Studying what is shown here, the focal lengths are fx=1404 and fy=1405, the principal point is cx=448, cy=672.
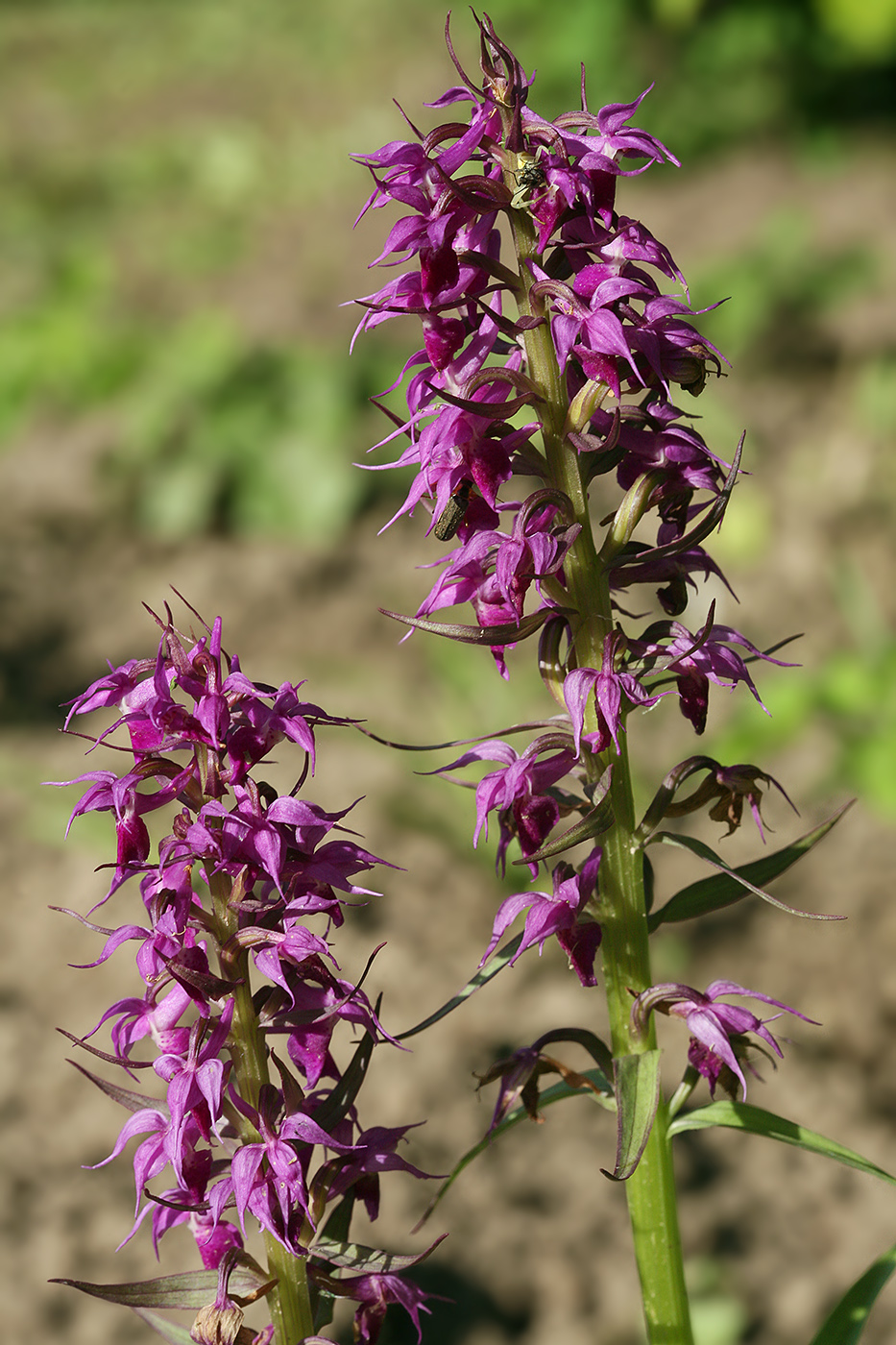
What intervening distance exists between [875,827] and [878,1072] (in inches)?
44.7

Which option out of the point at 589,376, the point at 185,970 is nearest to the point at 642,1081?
the point at 185,970

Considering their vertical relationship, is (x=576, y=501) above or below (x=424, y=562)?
below

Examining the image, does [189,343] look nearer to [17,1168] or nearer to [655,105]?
[655,105]

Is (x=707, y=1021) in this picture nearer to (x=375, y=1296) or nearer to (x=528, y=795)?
(x=528, y=795)

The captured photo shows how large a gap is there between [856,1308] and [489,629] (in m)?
1.32

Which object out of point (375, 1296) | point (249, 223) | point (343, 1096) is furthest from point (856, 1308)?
point (249, 223)

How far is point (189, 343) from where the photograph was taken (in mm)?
8984

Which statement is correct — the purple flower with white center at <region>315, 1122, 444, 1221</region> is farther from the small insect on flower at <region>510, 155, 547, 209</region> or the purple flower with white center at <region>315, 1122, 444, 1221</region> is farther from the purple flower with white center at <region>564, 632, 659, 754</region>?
the small insect on flower at <region>510, 155, 547, 209</region>

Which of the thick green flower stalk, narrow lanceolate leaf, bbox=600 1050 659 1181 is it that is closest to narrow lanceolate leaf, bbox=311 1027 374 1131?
the thick green flower stalk

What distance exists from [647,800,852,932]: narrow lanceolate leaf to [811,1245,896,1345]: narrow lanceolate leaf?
661 millimetres

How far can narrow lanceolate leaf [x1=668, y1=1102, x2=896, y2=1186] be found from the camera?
6.91 feet

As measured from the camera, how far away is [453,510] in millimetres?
2016

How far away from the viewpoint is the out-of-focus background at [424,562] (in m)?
4.51

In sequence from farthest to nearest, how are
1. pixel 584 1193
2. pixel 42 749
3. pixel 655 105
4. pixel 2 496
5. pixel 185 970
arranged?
1. pixel 655 105
2. pixel 2 496
3. pixel 42 749
4. pixel 584 1193
5. pixel 185 970
